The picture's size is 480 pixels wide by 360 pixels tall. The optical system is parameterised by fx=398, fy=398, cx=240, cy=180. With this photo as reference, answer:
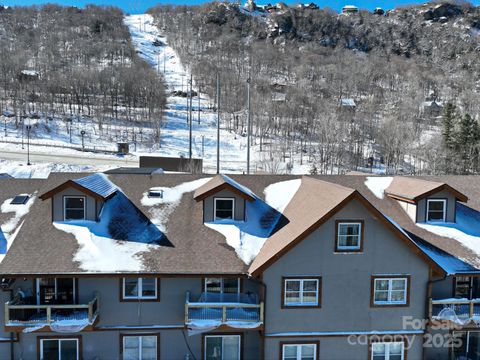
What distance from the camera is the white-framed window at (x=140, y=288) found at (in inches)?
503

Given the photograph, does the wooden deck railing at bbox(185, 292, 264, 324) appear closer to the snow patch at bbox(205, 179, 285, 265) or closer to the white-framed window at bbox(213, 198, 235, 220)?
the snow patch at bbox(205, 179, 285, 265)

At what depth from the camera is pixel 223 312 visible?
1232 cm

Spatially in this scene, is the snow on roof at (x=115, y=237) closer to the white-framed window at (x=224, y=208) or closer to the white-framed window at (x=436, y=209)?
the white-framed window at (x=224, y=208)

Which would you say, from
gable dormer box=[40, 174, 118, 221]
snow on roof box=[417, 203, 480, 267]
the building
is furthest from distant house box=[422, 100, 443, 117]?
gable dormer box=[40, 174, 118, 221]

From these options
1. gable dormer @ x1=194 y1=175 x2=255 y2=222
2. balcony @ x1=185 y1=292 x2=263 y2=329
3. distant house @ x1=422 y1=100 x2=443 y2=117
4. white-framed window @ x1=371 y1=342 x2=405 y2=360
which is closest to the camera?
balcony @ x1=185 y1=292 x2=263 y2=329

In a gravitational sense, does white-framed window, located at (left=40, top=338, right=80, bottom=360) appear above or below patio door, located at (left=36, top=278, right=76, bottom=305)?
below

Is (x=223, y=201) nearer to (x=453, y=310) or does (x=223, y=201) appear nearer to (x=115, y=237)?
(x=115, y=237)

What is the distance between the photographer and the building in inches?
487

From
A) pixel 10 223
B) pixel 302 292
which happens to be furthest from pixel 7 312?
pixel 302 292

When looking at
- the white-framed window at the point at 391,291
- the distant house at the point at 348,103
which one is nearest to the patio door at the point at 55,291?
the white-framed window at the point at 391,291

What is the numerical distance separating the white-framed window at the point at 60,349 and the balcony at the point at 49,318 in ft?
3.56

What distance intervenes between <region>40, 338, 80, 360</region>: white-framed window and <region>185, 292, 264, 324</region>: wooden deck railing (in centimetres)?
392

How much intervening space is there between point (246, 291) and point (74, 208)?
6.80 m

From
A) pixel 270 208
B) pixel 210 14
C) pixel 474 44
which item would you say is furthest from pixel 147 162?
pixel 474 44
